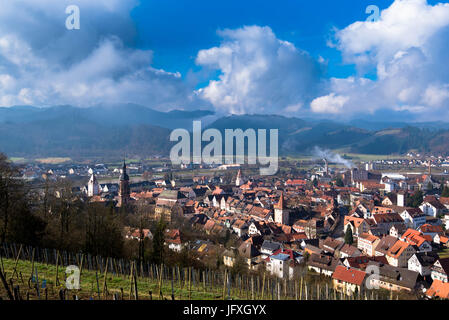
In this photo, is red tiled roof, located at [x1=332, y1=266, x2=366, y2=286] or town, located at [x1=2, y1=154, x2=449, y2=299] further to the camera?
town, located at [x1=2, y1=154, x2=449, y2=299]

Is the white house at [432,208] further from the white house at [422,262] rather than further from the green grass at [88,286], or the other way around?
the green grass at [88,286]

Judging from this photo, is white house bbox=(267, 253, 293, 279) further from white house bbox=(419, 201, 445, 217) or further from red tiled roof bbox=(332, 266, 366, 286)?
white house bbox=(419, 201, 445, 217)

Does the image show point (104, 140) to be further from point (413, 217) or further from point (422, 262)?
point (422, 262)

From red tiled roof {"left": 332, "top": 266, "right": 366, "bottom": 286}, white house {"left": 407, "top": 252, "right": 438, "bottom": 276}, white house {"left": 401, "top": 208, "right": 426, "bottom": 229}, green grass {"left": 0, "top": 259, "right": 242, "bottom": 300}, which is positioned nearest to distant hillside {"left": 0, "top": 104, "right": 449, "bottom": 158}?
white house {"left": 401, "top": 208, "right": 426, "bottom": 229}

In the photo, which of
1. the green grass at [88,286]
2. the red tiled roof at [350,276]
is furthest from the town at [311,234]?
the green grass at [88,286]

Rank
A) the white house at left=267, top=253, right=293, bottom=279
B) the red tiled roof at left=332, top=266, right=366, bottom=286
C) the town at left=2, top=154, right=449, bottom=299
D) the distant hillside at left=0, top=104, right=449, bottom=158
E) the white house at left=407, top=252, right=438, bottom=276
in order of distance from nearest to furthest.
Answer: the red tiled roof at left=332, top=266, right=366, bottom=286, the town at left=2, top=154, right=449, bottom=299, the white house at left=267, top=253, right=293, bottom=279, the white house at left=407, top=252, right=438, bottom=276, the distant hillside at left=0, top=104, right=449, bottom=158

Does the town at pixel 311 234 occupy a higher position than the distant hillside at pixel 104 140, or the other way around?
the distant hillside at pixel 104 140

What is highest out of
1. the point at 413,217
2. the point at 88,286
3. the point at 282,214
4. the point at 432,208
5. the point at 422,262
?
the point at 88,286

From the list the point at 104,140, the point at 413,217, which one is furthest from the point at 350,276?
the point at 104,140

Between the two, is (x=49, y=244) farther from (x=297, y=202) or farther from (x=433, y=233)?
(x=297, y=202)
